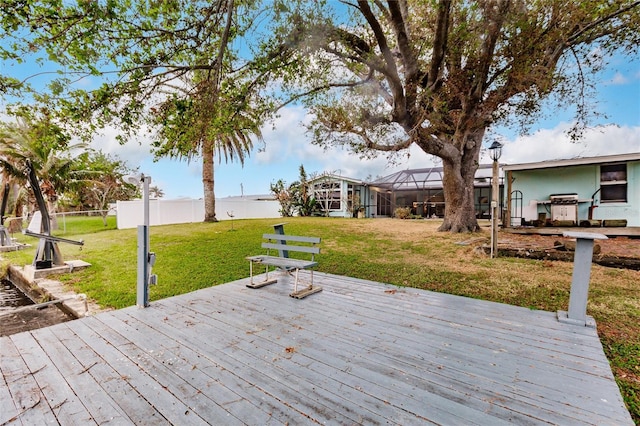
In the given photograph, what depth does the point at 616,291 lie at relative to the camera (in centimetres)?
521

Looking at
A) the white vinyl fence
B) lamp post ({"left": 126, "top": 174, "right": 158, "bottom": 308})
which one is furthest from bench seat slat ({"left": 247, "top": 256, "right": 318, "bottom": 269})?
the white vinyl fence

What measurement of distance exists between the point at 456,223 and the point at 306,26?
8768 mm

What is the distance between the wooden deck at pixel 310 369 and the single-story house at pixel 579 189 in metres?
9.78

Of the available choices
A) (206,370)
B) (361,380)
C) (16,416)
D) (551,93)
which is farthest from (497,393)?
(551,93)

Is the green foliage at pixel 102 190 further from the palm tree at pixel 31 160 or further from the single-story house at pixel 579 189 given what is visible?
the single-story house at pixel 579 189

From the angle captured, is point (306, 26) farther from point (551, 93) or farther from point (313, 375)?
point (551, 93)

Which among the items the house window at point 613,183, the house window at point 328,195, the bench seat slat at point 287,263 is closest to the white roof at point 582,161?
the house window at point 613,183

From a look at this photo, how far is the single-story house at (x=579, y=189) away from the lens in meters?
10.6

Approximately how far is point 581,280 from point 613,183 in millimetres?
11071

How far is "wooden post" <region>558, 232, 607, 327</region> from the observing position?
11.2ft

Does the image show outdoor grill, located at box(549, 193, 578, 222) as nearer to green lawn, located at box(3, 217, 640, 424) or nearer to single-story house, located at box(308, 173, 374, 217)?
green lawn, located at box(3, 217, 640, 424)

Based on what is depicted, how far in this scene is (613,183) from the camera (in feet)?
36.1

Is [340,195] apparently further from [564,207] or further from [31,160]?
[31,160]

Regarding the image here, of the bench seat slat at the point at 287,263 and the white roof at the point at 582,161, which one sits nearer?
the bench seat slat at the point at 287,263
